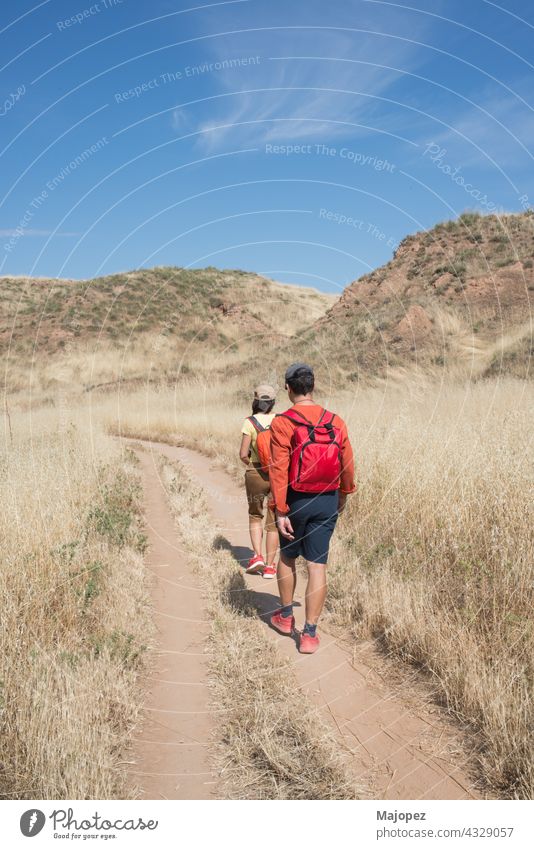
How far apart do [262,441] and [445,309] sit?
68.3 feet

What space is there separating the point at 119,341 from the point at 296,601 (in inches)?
1712

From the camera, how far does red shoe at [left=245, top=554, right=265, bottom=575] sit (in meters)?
6.87

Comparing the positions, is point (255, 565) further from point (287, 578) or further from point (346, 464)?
point (346, 464)

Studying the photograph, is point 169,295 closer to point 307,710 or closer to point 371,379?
point 371,379

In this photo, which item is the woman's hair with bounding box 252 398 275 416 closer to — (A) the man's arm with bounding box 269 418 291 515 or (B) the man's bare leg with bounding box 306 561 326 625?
(A) the man's arm with bounding box 269 418 291 515

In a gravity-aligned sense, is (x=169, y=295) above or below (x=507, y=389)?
above

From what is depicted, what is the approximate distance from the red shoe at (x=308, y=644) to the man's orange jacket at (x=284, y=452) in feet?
3.70

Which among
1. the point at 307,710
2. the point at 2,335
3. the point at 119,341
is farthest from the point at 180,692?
the point at 2,335

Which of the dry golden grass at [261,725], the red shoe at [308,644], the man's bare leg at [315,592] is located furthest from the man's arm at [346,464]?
the dry golden grass at [261,725]

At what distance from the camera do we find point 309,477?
482 cm

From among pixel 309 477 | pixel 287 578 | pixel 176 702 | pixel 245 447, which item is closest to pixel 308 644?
A: pixel 287 578

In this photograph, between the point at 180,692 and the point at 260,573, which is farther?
the point at 260,573

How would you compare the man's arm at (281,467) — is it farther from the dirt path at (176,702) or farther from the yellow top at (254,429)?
the yellow top at (254,429)
